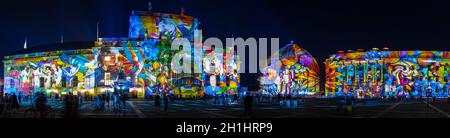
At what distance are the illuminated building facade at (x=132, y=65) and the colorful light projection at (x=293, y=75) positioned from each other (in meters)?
15.9

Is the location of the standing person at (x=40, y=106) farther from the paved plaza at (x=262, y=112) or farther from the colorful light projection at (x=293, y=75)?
the colorful light projection at (x=293, y=75)

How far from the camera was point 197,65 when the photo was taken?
85.8 m

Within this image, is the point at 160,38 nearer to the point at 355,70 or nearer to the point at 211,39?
the point at 211,39

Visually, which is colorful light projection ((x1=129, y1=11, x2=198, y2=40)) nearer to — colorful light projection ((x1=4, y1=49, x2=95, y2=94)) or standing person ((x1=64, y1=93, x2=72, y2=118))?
colorful light projection ((x1=4, y1=49, x2=95, y2=94))

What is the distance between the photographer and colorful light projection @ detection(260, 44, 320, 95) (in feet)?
383

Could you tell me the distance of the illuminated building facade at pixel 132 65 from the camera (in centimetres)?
7988

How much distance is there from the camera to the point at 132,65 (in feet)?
265

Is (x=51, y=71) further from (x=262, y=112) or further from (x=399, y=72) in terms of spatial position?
(x=399, y=72)

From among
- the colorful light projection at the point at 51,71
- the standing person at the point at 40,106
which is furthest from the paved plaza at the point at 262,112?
the colorful light projection at the point at 51,71

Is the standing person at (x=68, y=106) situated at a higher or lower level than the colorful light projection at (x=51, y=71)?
lower

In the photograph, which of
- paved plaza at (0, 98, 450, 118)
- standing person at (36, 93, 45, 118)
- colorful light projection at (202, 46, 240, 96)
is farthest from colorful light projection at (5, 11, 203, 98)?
standing person at (36, 93, 45, 118)

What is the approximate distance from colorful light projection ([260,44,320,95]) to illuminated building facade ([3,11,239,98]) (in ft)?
52.0
